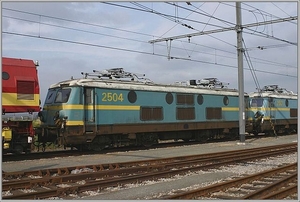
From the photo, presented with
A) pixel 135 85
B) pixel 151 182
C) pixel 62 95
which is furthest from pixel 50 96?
pixel 151 182

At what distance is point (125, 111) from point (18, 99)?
215 inches

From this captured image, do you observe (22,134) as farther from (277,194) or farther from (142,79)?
(277,194)

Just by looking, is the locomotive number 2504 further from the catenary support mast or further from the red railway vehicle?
the catenary support mast

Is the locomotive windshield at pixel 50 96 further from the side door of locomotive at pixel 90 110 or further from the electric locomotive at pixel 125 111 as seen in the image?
the side door of locomotive at pixel 90 110

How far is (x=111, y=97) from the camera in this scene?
17.5 meters

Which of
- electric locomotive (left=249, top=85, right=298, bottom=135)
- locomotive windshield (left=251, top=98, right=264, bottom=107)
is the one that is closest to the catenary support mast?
electric locomotive (left=249, top=85, right=298, bottom=135)

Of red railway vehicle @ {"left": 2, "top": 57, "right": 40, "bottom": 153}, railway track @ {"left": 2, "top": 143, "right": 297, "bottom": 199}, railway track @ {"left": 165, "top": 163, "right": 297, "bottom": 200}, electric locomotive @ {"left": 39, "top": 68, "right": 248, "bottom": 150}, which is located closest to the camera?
railway track @ {"left": 165, "top": 163, "right": 297, "bottom": 200}

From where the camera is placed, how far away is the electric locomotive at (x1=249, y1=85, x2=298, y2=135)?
2811 centimetres

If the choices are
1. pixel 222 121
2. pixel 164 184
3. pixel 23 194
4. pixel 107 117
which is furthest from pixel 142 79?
pixel 23 194

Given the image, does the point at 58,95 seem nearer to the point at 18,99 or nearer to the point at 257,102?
the point at 18,99

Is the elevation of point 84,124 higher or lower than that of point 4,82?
lower

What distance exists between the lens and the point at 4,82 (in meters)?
13.9

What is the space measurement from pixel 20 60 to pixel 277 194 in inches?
440

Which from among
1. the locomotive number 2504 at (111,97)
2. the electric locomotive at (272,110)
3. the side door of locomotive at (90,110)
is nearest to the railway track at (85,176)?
the side door of locomotive at (90,110)
